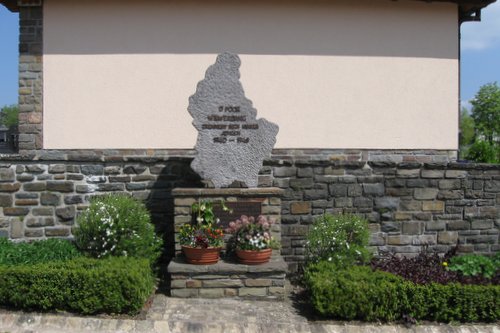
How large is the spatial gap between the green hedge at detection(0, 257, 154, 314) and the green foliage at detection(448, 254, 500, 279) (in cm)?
410

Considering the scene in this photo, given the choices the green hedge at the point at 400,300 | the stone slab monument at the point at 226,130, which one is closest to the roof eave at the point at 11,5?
the stone slab monument at the point at 226,130

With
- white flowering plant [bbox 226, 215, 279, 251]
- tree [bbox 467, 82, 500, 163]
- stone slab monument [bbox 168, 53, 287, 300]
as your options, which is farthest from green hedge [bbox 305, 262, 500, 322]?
tree [bbox 467, 82, 500, 163]

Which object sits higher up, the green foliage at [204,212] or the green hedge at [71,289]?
the green foliage at [204,212]

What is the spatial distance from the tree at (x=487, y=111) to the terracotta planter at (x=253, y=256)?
954 inches

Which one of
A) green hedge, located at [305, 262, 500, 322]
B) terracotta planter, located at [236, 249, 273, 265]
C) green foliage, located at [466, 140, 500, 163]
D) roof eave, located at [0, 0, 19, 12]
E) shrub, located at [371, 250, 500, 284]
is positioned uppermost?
roof eave, located at [0, 0, 19, 12]

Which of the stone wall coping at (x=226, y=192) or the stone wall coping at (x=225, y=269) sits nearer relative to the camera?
the stone wall coping at (x=225, y=269)

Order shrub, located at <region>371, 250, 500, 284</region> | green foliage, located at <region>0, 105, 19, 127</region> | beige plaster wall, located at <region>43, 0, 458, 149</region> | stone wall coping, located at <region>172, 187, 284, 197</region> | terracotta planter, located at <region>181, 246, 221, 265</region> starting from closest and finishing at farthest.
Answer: shrub, located at <region>371, 250, 500, 284</region>
terracotta planter, located at <region>181, 246, 221, 265</region>
stone wall coping, located at <region>172, 187, 284, 197</region>
beige plaster wall, located at <region>43, 0, 458, 149</region>
green foliage, located at <region>0, 105, 19, 127</region>

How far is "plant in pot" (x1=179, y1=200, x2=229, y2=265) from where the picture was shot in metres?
6.15

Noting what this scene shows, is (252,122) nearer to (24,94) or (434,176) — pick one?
(434,176)

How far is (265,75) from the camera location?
9.00 meters

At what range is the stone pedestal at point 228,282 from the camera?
20.0ft

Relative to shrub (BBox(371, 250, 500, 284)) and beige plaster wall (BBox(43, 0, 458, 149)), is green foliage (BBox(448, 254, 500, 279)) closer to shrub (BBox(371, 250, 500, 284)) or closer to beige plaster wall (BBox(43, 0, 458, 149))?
shrub (BBox(371, 250, 500, 284))

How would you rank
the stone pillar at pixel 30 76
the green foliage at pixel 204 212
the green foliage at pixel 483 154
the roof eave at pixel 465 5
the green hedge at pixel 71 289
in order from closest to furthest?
1. the green hedge at pixel 71 289
2. the green foliage at pixel 204 212
3. the stone pillar at pixel 30 76
4. the roof eave at pixel 465 5
5. the green foliage at pixel 483 154

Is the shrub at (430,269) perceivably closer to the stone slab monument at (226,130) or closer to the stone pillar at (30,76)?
the stone slab monument at (226,130)
